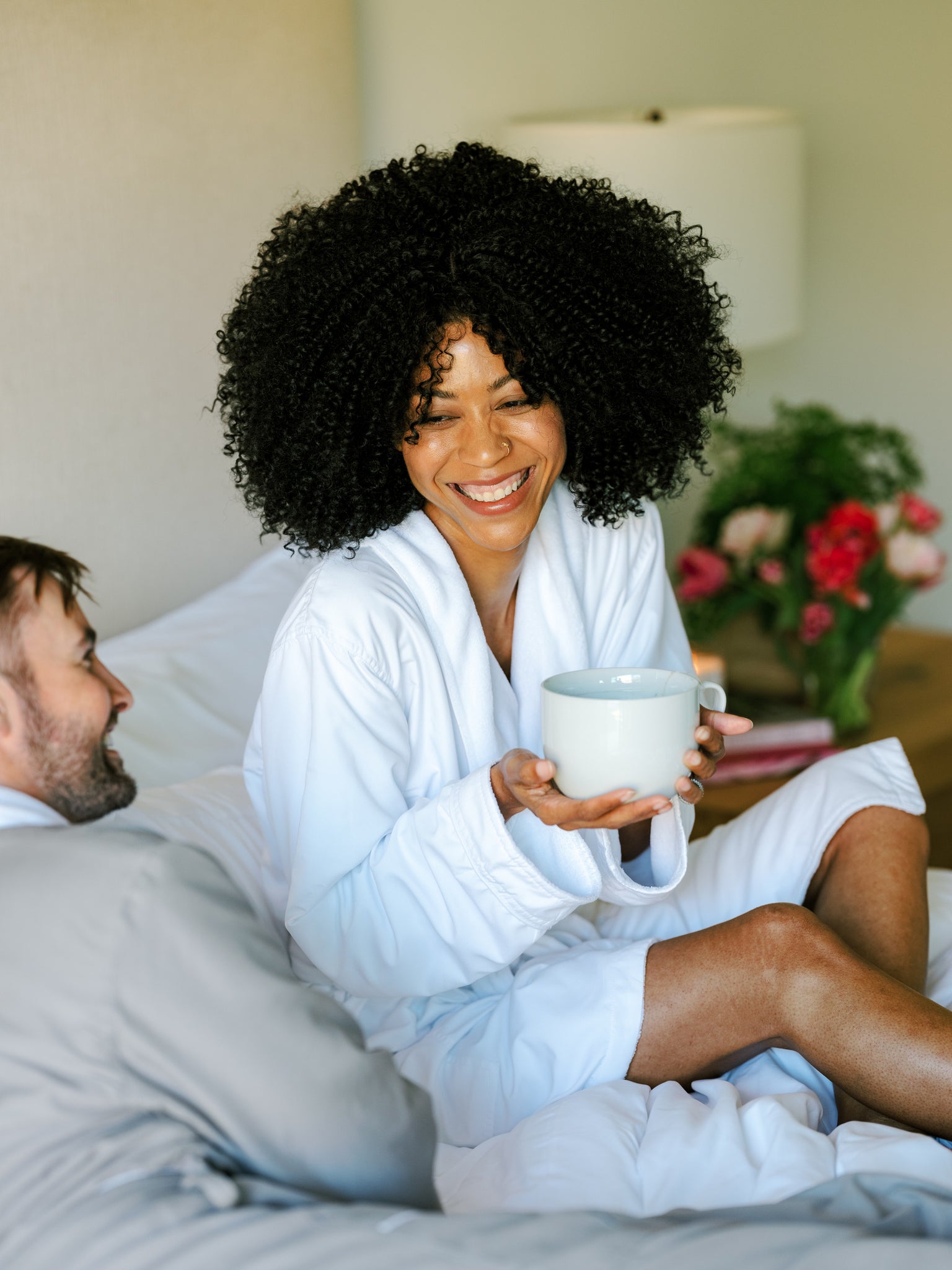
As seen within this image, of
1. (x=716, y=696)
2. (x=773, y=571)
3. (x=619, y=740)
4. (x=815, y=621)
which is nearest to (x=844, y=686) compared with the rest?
(x=815, y=621)

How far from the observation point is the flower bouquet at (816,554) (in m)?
2.20

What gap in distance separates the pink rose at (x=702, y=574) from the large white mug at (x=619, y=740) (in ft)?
3.79

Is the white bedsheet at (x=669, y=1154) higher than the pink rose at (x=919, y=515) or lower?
lower

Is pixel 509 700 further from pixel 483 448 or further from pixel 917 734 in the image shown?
pixel 917 734

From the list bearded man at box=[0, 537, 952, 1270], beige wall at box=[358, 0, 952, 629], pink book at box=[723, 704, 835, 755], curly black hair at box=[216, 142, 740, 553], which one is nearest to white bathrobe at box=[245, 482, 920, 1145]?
curly black hair at box=[216, 142, 740, 553]

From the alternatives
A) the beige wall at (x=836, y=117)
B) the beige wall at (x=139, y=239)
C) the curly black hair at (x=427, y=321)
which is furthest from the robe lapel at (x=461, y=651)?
the beige wall at (x=836, y=117)

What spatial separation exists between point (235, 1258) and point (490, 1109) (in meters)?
0.53

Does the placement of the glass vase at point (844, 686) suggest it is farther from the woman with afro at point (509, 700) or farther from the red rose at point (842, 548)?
the woman with afro at point (509, 700)

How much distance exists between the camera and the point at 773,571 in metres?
2.21

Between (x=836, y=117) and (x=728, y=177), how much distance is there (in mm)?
941

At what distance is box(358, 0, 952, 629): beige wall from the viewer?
2498 millimetres

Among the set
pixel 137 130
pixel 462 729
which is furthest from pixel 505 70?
pixel 462 729

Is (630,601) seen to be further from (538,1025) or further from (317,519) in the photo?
(538,1025)

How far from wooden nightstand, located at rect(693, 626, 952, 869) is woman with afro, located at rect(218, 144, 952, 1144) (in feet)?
1.71
